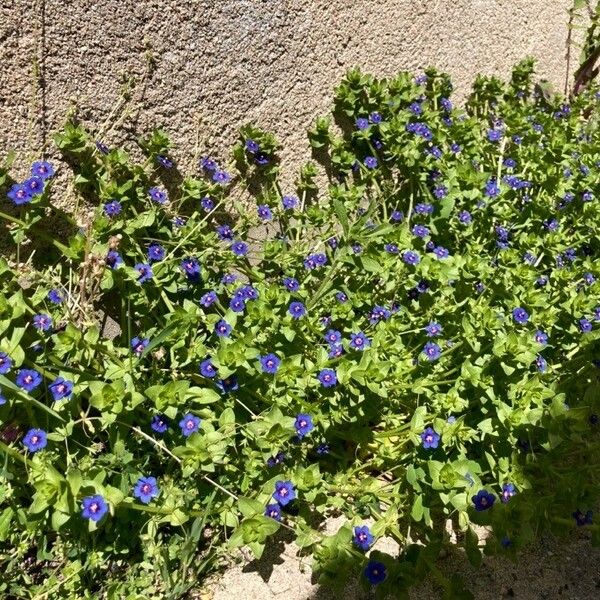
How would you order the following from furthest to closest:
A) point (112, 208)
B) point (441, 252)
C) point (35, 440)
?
point (441, 252) < point (112, 208) < point (35, 440)

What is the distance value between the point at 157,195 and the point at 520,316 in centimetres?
151

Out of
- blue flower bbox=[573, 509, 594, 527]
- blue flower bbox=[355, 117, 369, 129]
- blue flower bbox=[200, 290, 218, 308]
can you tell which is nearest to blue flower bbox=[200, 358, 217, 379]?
blue flower bbox=[200, 290, 218, 308]

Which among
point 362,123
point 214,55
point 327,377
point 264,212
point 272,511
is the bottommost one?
point 272,511

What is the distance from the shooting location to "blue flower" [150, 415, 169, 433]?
85.7 inches

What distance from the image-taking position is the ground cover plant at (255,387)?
2080 mm

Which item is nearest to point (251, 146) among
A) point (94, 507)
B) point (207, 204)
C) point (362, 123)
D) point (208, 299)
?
point (207, 204)

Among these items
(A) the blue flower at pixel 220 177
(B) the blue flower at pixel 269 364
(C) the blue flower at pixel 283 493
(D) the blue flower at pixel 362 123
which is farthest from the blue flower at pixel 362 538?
(D) the blue flower at pixel 362 123

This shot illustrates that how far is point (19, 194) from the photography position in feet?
7.22

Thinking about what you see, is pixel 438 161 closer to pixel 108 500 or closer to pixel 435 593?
pixel 435 593

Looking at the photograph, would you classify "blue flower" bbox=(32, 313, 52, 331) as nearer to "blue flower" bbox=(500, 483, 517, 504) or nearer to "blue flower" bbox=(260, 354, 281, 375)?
"blue flower" bbox=(260, 354, 281, 375)

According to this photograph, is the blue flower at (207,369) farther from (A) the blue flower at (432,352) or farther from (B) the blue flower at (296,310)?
(A) the blue flower at (432,352)

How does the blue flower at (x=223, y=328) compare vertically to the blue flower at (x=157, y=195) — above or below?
below

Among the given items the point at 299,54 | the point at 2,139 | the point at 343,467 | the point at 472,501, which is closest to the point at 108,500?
the point at 343,467

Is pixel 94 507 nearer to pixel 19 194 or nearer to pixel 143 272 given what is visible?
pixel 143 272
